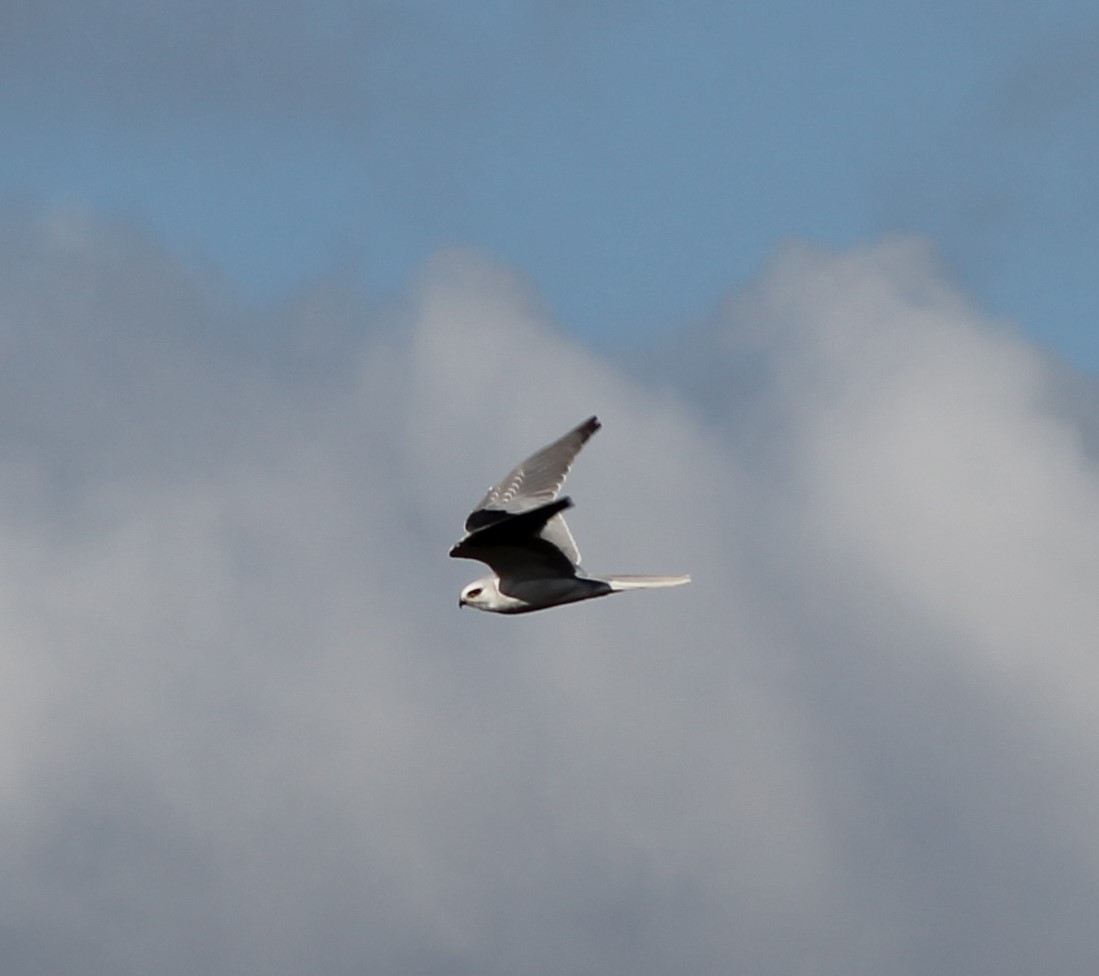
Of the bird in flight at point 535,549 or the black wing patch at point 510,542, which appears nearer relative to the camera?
the black wing patch at point 510,542

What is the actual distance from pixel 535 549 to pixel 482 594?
1.97 metres

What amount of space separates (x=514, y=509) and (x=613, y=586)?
65.4 inches

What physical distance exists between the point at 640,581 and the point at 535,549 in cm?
144

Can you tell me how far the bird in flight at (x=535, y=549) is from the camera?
39.4m

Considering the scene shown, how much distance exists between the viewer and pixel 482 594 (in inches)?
1639

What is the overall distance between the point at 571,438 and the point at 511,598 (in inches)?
90.8

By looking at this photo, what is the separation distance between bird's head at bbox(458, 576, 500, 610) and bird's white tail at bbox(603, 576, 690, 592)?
190 centimetres

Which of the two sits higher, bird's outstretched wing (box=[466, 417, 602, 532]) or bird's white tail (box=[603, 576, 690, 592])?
bird's outstretched wing (box=[466, 417, 602, 532])

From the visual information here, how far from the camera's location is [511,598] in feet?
135

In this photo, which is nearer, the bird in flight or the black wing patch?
the black wing patch

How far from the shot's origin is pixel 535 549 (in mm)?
39906

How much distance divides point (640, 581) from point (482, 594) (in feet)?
9.44

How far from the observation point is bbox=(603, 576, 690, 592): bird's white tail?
39.3m

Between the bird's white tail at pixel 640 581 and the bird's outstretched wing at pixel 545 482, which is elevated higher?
the bird's outstretched wing at pixel 545 482
